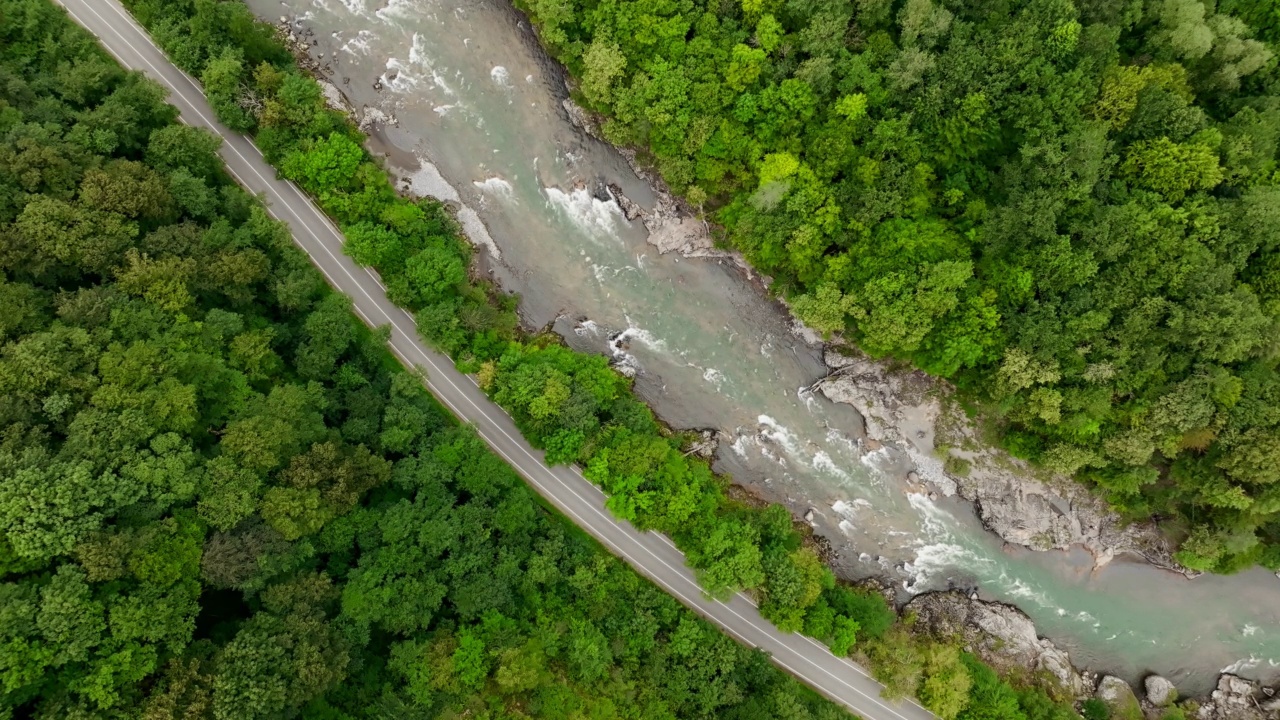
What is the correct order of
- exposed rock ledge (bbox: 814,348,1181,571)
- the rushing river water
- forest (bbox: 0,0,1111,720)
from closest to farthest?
forest (bbox: 0,0,1111,720), exposed rock ledge (bbox: 814,348,1181,571), the rushing river water

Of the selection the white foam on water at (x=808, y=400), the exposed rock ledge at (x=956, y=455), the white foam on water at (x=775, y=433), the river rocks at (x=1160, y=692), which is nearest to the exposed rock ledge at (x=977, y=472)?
the exposed rock ledge at (x=956, y=455)

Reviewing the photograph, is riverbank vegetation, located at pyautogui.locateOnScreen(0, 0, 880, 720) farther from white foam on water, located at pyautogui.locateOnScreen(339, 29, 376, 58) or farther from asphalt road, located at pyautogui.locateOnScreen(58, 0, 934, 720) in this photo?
white foam on water, located at pyautogui.locateOnScreen(339, 29, 376, 58)

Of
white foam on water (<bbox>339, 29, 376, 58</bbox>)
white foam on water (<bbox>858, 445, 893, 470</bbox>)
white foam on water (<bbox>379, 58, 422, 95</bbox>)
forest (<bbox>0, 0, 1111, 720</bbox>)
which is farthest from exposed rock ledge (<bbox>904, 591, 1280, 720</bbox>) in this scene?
white foam on water (<bbox>339, 29, 376, 58</bbox>)

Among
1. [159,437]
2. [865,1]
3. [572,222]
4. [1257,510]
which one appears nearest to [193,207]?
[159,437]

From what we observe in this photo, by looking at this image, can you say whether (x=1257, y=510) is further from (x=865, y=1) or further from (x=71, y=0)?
(x=71, y=0)

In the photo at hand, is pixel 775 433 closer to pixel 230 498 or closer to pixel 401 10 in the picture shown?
pixel 230 498

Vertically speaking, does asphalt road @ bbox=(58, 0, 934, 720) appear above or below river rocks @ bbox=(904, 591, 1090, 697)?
below
